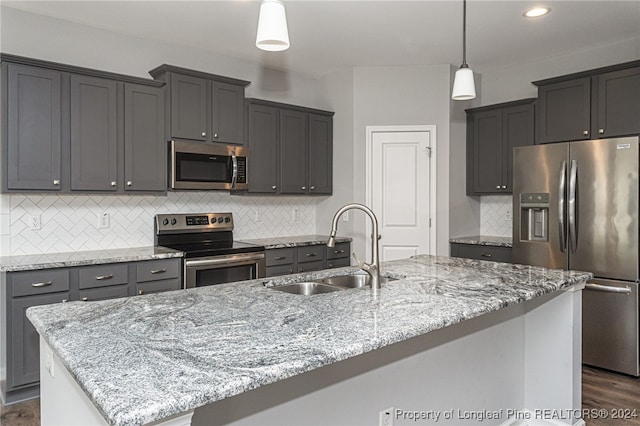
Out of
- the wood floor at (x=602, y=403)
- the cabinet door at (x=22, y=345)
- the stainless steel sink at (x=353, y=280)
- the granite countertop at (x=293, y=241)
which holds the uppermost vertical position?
the granite countertop at (x=293, y=241)

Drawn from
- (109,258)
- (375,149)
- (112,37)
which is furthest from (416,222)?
(112,37)

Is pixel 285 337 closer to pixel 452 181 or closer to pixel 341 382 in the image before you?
pixel 341 382

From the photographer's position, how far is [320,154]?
501 centimetres

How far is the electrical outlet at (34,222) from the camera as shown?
341cm

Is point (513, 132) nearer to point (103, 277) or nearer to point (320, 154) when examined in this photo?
point (320, 154)

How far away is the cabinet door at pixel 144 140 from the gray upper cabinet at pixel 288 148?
88 centimetres

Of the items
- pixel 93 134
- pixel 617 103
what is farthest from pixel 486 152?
pixel 93 134

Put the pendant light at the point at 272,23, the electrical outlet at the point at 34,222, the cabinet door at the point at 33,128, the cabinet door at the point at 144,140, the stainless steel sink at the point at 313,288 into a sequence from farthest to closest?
the cabinet door at the point at 144,140
the electrical outlet at the point at 34,222
the cabinet door at the point at 33,128
the stainless steel sink at the point at 313,288
the pendant light at the point at 272,23

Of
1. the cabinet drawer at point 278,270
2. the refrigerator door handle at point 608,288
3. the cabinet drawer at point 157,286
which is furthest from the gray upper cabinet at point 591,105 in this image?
the cabinet drawer at point 157,286

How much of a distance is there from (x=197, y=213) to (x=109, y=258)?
1.18m

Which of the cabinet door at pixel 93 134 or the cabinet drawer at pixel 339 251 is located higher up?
the cabinet door at pixel 93 134

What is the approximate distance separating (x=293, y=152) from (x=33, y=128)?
7.61 feet

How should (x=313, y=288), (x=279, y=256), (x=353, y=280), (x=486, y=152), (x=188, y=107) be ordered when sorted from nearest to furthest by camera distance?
1. (x=313, y=288)
2. (x=353, y=280)
3. (x=188, y=107)
4. (x=279, y=256)
5. (x=486, y=152)

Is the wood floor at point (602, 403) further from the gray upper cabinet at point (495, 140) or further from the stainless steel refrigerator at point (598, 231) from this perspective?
the gray upper cabinet at point (495, 140)
